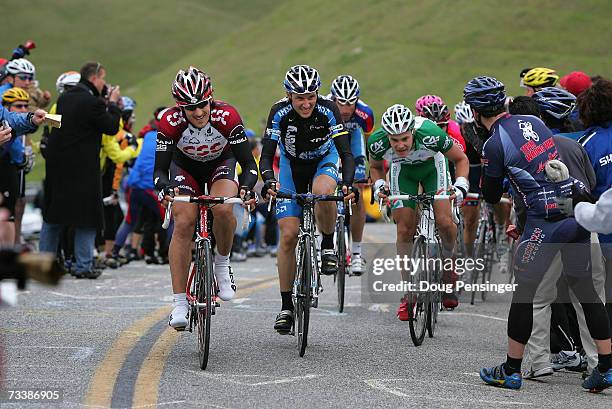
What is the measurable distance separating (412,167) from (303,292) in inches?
106

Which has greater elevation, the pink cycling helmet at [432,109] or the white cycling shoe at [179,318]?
the pink cycling helmet at [432,109]

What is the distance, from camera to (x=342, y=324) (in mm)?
11250

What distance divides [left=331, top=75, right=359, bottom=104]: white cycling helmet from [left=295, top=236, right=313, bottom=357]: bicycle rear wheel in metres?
4.03

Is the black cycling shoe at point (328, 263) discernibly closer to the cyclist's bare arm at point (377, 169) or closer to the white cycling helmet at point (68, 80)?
the cyclist's bare arm at point (377, 169)

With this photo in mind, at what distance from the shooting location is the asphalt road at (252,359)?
24.5 ft

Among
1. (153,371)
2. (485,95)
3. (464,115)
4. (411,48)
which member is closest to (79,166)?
(464,115)

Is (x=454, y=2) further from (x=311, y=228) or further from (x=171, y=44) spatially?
(x=311, y=228)

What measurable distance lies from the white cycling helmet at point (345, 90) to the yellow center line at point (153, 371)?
13.7 ft

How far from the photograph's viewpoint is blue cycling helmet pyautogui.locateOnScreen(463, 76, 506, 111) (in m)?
8.33

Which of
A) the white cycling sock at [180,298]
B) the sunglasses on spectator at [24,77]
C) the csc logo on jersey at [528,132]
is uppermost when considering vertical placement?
the sunglasses on spectator at [24,77]

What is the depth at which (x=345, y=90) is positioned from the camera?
1334 cm

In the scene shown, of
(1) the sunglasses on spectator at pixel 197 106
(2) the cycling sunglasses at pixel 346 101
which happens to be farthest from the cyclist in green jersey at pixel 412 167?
(1) the sunglasses on spectator at pixel 197 106

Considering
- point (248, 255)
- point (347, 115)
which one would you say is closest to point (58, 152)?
point (347, 115)

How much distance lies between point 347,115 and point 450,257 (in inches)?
111
